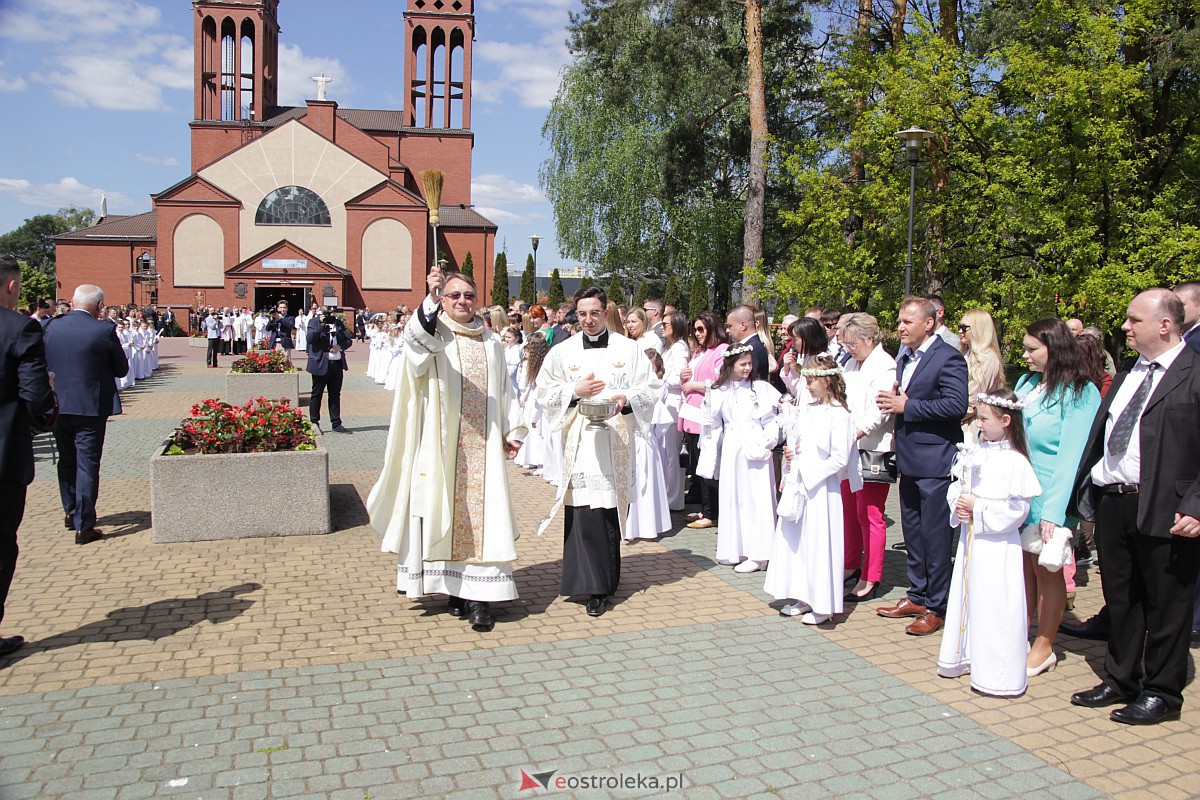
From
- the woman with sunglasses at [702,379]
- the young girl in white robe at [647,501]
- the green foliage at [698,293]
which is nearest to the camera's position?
the young girl in white robe at [647,501]

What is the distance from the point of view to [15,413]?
17.5 feet

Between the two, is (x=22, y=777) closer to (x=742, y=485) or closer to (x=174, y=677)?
(x=174, y=677)

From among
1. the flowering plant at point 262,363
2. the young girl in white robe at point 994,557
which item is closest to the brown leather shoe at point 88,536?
the young girl in white robe at point 994,557

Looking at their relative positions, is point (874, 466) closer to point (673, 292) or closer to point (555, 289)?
point (673, 292)

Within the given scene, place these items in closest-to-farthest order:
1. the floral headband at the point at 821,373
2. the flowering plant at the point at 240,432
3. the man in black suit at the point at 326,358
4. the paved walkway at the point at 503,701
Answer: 1. the paved walkway at the point at 503,701
2. the floral headband at the point at 821,373
3. the flowering plant at the point at 240,432
4. the man in black suit at the point at 326,358

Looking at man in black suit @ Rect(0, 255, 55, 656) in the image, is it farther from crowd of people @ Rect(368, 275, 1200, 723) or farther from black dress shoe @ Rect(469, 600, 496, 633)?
black dress shoe @ Rect(469, 600, 496, 633)

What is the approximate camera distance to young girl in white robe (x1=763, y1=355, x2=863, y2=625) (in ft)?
19.5

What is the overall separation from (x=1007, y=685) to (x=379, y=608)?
3.88 metres

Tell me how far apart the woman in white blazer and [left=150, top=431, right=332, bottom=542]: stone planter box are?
4.54m

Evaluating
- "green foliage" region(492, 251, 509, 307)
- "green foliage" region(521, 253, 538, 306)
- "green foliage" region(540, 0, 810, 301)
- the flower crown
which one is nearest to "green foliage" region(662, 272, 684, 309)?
"green foliage" region(540, 0, 810, 301)

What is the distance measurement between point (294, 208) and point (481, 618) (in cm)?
5414

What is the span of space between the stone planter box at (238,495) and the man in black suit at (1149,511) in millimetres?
6028

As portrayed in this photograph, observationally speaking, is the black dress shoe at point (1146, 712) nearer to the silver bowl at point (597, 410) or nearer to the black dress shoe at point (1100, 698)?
the black dress shoe at point (1100, 698)

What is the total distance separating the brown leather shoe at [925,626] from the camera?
19.4 ft
